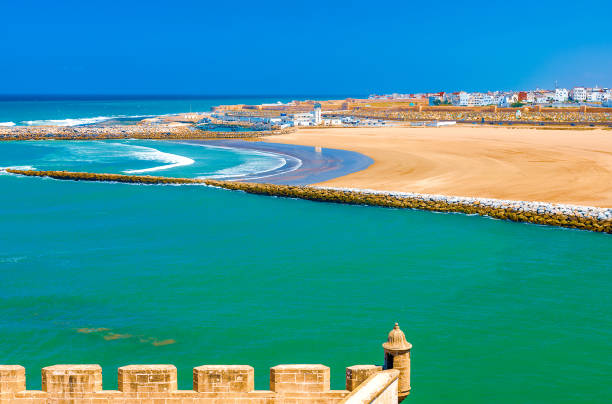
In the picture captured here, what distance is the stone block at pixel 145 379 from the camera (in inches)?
328

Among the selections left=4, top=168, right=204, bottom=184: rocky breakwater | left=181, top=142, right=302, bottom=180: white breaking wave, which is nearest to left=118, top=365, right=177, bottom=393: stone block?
left=4, top=168, right=204, bottom=184: rocky breakwater

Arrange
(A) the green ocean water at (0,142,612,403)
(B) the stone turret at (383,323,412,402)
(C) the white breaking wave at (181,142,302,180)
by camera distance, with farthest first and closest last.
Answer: (C) the white breaking wave at (181,142,302,180), (A) the green ocean water at (0,142,612,403), (B) the stone turret at (383,323,412,402)

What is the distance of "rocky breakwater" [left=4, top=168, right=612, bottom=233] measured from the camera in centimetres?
3167

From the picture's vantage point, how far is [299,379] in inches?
336

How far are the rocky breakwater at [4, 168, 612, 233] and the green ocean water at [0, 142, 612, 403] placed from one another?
104 centimetres

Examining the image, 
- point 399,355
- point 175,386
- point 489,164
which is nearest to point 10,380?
point 175,386

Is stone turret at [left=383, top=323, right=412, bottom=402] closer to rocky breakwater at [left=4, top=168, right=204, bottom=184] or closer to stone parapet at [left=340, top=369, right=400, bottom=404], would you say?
stone parapet at [left=340, top=369, right=400, bottom=404]

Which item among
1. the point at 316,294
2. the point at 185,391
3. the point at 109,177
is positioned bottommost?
the point at 316,294

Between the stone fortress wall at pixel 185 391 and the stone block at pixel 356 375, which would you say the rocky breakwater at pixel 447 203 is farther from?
the stone fortress wall at pixel 185 391

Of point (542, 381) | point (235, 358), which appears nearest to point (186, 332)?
point (235, 358)

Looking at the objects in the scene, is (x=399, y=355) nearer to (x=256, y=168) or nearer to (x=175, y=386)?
(x=175, y=386)

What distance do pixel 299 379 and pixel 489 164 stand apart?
46.5 metres

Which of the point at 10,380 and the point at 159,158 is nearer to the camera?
the point at 10,380

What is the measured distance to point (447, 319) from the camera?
1853cm
